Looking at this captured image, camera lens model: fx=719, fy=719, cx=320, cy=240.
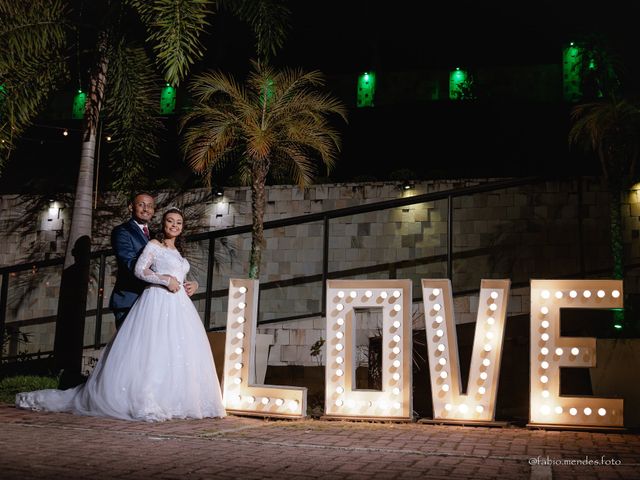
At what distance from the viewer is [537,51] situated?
97.6 feet

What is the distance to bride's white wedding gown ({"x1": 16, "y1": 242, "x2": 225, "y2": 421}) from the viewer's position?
756 cm

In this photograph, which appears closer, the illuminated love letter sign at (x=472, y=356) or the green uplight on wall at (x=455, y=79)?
the illuminated love letter sign at (x=472, y=356)

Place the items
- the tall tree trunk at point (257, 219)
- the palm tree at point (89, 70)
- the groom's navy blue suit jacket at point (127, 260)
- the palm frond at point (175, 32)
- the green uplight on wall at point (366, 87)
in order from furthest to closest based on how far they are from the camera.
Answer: the green uplight on wall at point (366, 87), the tall tree trunk at point (257, 219), the palm tree at point (89, 70), the palm frond at point (175, 32), the groom's navy blue suit jacket at point (127, 260)

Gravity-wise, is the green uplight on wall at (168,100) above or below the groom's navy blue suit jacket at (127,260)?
above

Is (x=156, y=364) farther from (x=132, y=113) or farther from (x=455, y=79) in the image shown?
(x=455, y=79)

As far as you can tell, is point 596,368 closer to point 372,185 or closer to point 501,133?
point 372,185

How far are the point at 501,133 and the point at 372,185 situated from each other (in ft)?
35.8

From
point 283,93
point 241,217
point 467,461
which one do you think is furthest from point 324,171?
point 467,461

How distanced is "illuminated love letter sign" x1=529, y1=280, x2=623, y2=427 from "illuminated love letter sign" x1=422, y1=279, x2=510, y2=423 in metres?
0.39

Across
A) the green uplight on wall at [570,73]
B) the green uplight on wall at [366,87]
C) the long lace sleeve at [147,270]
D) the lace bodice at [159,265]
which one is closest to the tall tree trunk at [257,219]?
the lace bodice at [159,265]

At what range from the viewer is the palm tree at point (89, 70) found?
10.6 meters

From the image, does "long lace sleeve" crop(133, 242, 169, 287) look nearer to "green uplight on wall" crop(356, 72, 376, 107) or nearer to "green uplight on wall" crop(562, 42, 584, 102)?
"green uplight on wall" crop(356, 72, 376, 107)

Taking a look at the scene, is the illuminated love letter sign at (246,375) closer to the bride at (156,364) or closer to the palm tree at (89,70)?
the bride at (156,364)

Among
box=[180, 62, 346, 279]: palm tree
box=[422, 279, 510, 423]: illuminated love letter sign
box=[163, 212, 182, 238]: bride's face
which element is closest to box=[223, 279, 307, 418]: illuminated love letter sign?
box=[163, 212, 182, 238]: bride's face
